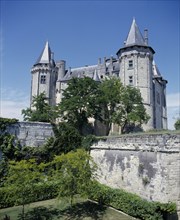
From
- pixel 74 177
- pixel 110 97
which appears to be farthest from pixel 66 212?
pixel 110 97

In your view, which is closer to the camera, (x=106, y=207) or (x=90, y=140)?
(x=106, y=207)

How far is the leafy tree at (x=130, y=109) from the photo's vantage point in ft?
107

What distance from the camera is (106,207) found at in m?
16.9

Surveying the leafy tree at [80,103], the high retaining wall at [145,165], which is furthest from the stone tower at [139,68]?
the high retaining wall at [145,165]

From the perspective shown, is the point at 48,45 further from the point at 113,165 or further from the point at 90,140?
the point at 113,165

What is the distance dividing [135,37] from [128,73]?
6.25m

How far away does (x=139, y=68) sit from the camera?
36.3 meters

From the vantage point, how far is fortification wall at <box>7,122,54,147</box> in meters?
23.0

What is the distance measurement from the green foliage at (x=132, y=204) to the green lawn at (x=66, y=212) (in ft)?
1.80

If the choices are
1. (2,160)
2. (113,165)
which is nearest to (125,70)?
(113,165)

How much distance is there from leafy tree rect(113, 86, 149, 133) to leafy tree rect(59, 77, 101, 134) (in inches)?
163

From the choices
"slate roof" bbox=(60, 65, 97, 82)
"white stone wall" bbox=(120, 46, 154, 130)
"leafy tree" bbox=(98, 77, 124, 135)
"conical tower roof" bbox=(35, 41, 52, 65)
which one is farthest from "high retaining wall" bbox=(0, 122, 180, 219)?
"conical tower roof" bbox=(35, 41, 52, 65)

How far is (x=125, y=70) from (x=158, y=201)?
2580cm

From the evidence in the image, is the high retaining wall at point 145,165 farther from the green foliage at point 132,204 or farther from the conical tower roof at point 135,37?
the conical tower roof at point 135,37
